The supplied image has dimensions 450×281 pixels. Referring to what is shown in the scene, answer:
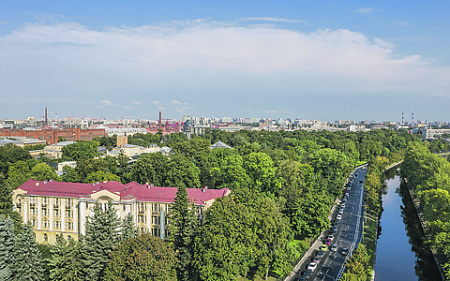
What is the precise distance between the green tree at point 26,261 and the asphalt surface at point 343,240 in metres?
21.6

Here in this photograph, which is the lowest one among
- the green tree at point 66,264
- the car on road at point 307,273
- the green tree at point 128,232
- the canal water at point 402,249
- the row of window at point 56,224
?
the canal water at point 402,249

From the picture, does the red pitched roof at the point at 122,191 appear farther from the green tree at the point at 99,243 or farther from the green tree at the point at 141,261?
the green tree at the point at 141,261

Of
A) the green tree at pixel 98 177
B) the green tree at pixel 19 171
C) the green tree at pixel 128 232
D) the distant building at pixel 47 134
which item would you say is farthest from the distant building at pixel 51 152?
the green tree at pixel 128 232

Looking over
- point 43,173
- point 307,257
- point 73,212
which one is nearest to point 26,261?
point 73,212

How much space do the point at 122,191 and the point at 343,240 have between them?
2433 centimetres

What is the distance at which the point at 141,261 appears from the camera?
23.2m

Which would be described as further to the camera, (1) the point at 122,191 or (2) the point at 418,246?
(2) the point at 418,246

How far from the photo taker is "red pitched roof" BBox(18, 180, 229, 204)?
3597 centimetres

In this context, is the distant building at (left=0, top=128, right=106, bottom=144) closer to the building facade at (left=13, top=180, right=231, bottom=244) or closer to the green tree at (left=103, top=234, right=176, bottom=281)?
the building facade at (left=13, top=180, right=231, bottom=244)

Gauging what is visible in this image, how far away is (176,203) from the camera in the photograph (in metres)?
30.6

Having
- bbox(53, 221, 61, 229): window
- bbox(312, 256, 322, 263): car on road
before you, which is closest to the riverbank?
bbox(312, 256, 322, 263): car on road

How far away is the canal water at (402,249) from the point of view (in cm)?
3431

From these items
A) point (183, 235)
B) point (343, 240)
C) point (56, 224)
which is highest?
point (183, 235)

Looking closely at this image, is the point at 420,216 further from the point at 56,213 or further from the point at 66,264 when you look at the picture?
the point at 56,213
